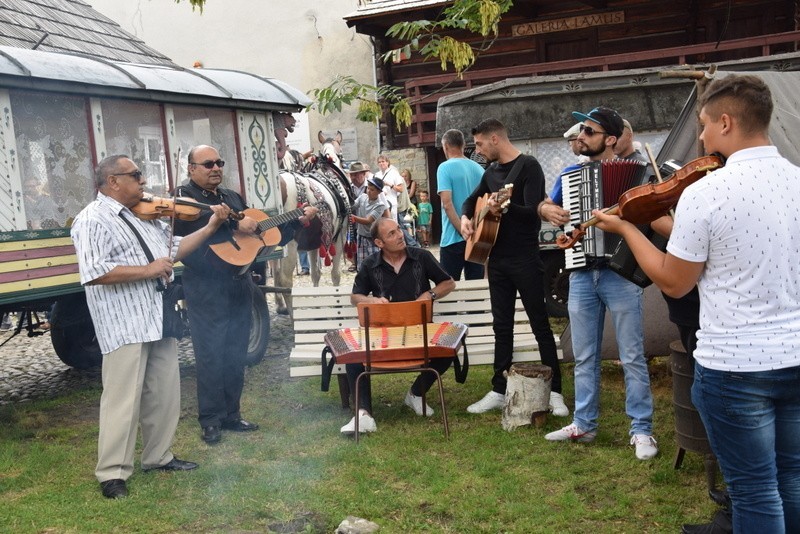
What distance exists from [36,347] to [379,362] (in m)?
6.14

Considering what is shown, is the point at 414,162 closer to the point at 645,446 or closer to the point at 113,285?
the point at 645,446

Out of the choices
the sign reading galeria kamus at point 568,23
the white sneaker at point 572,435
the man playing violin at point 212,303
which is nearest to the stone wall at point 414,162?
the sign reading galeria kamus at point 568,23

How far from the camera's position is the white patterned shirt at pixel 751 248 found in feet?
9.14

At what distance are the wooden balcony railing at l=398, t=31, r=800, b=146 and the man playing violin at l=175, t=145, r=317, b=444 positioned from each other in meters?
9.57

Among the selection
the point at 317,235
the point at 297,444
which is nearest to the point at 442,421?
the point at 297,444

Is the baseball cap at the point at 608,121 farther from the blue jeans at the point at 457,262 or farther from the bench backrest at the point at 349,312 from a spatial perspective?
the blue jeans at the point at 457,262

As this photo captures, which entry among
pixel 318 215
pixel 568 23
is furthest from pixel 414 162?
pixel 318 215

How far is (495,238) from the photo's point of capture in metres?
5.90

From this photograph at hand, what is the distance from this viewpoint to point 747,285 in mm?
2832

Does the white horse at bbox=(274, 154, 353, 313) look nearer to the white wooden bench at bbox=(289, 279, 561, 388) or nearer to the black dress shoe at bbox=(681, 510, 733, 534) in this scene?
the white wooden bench at bbox=(289, 279, 561, 388)

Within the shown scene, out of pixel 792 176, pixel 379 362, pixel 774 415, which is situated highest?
pixel 792 176

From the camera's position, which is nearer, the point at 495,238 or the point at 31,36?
the point at 495,238

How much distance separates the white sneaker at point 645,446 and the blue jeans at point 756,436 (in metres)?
2.06

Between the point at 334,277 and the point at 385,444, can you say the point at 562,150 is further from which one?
the point at 385,444
